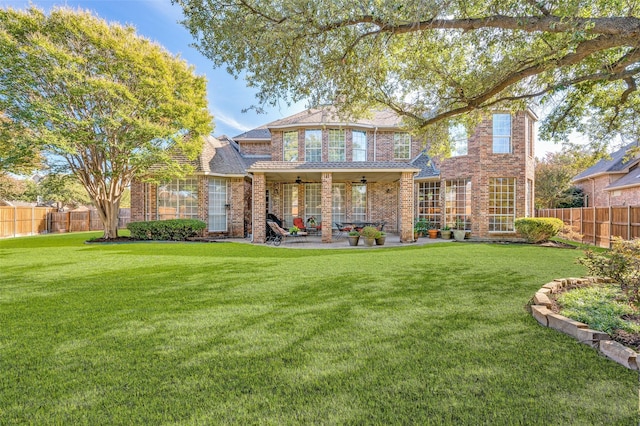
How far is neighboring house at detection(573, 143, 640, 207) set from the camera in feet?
56.4

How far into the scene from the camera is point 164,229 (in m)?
14.3

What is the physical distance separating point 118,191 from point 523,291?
1671cm

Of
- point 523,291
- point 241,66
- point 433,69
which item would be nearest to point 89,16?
point 241,66

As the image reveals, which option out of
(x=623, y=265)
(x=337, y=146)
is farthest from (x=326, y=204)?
(x=623, y=265)

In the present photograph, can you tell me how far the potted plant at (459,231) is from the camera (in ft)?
A: 46.8

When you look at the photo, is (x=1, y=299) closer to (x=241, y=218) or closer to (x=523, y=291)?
(x=523, y=291)

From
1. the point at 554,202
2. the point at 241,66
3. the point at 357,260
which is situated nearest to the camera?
the point at 241,66

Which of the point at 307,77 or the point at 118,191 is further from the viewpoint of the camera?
the point at 118,191

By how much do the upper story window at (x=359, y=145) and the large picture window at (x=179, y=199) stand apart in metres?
9.11

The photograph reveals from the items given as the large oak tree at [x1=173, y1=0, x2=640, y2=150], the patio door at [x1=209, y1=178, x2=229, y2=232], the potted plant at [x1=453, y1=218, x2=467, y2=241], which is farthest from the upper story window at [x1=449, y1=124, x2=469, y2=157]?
the patio door at [x1=209, y1=178, x2=229, y2=232]

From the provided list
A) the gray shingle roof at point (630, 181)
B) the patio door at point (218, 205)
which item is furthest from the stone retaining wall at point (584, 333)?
the gray shingle roof at point (630, 181)

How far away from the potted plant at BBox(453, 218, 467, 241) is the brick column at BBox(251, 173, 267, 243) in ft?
31.2

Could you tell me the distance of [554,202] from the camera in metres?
25.2

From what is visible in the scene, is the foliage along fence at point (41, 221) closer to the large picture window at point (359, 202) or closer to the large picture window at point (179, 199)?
the large picture window at point (179, 199)
